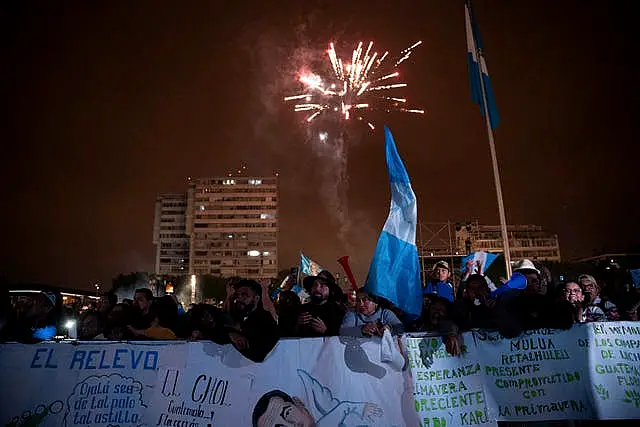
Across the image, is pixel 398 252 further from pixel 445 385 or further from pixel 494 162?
pixel 494 162

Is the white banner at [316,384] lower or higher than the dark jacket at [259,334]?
lower

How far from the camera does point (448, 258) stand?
170 ft

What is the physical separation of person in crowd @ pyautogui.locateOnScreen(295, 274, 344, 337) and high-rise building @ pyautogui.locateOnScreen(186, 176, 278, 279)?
15507 cm

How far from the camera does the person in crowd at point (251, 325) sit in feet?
17.4

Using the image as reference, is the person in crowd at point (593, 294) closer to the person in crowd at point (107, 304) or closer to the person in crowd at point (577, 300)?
the person in crowd at point (577, 300)

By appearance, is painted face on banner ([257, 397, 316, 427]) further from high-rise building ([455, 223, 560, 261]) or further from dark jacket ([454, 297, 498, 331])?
high-rise building ([455, 223, 560, 261])

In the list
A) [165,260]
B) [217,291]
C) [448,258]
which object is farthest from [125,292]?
[165,260]

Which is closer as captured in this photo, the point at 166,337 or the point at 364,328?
the point at 364,328

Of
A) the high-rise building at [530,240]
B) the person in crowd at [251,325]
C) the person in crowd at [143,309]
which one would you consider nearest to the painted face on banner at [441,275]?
the person in crowd at [251,325]

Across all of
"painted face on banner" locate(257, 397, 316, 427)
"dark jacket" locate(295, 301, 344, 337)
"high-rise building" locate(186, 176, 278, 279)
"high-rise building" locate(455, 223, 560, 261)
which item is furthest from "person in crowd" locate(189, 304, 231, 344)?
"high-rise building" locate(186, 176, 278, 279)

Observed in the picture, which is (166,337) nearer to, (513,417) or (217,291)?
(513,417)

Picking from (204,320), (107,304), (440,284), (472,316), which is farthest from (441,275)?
(107,304)

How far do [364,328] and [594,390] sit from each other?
8.66 ft

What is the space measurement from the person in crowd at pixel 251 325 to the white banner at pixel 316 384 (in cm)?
13
